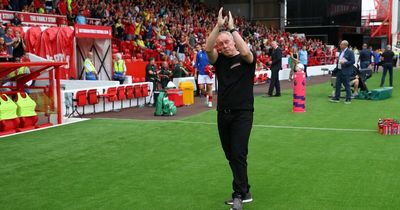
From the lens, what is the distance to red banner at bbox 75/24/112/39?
19817 mm

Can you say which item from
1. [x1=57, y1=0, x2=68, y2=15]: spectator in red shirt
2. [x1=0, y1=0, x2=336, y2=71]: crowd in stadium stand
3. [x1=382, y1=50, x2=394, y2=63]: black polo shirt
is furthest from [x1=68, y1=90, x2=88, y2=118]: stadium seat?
[x1=382, y1=50, x2=394, y2=63]: black polo shirt

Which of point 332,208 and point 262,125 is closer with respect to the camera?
point 332,208

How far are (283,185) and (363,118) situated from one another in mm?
6847

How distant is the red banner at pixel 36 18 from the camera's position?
1973 centimetres

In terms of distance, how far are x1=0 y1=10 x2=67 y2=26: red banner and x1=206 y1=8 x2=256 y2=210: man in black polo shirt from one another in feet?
52.4

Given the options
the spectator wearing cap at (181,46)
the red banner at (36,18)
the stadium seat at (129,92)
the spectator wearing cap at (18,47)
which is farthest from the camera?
the spectator wearing cap at (181,46)

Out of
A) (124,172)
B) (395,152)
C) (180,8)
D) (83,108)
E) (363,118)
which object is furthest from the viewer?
(180,8)

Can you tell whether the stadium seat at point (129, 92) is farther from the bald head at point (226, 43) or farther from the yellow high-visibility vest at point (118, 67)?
the bald head at point (226, 43)

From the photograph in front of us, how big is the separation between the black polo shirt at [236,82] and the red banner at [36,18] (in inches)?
630

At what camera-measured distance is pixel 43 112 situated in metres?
12.6

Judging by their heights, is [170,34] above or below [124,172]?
above

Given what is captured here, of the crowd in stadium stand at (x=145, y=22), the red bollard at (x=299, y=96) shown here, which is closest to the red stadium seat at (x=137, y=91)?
the crowd in stadium stand at (x=145, y=22)

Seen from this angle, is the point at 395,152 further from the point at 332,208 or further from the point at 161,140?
the point at 161,140

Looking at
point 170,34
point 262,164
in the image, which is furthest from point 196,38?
point 262,164
